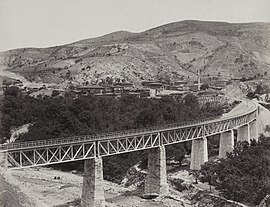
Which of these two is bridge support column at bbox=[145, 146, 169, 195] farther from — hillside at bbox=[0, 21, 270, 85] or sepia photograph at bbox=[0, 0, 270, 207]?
hillside at bbox=[0, 21, 270, 85]

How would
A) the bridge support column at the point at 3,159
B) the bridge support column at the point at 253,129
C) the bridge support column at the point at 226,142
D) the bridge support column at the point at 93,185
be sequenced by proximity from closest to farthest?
the bridge support column at the point at 3,159 → the bridge support column at the point at 93,185 → the bridge support column at the point at 226,142 → the bridge support column at the point at 253,129

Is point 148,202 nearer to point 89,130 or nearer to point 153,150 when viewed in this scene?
point 153,150

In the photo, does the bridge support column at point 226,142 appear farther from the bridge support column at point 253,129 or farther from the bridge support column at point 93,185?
the bridge support column at point 93,185

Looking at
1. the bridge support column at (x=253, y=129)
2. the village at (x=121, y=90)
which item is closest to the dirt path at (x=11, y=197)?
the bridge support column at (x=253, y=129)

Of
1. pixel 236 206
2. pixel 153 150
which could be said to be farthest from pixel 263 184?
pixel 153 150

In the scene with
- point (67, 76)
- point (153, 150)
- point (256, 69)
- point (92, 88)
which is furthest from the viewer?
point (256, 69)

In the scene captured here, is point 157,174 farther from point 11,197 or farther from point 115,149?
point 11,197
